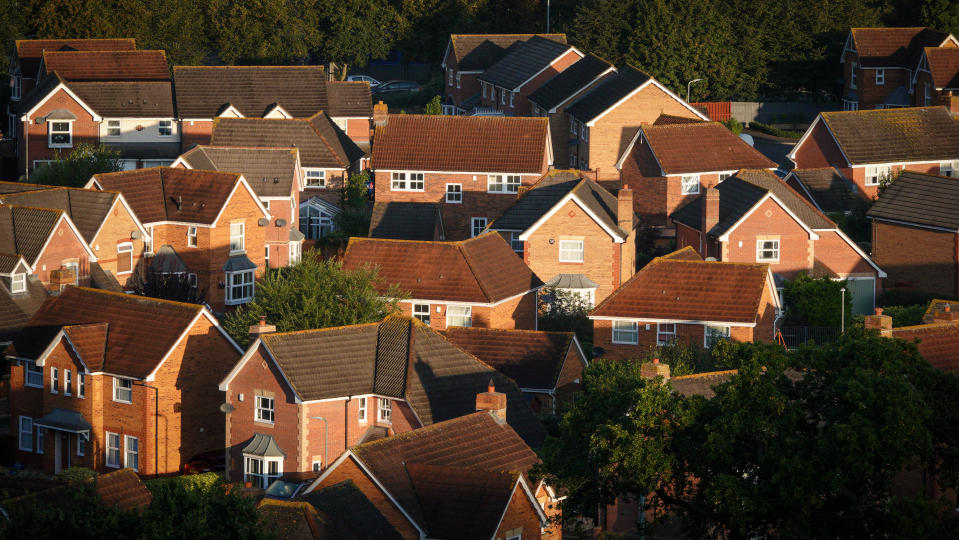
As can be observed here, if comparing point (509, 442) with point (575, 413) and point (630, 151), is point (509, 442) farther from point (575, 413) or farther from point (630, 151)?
point (630, 151)

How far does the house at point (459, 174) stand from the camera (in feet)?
282

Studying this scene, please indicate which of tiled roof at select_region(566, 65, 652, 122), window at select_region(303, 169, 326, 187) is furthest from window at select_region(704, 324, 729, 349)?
window at select_region(303, 169, 326, 187)

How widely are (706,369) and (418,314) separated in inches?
560

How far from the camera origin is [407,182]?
8656 centimetres

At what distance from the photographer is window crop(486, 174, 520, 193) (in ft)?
283

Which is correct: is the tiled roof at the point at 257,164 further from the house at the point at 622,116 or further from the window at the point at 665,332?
the window at the point at 665,332

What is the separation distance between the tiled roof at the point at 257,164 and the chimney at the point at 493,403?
1239 inches

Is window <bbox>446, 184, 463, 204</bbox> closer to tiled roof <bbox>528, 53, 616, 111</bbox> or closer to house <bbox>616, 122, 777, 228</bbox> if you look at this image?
house <bbox>616, 122, 777, 228</bbox>

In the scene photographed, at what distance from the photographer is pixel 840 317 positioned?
71.7 metres

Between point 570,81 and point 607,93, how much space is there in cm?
Result: 728

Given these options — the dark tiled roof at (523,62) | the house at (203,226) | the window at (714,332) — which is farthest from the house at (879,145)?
the house at (203,226)

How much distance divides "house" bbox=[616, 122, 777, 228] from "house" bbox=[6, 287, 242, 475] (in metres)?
31.3

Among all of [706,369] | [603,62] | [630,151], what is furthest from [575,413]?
[603,62]

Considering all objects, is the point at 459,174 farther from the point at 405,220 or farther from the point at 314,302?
the point at 314,302
